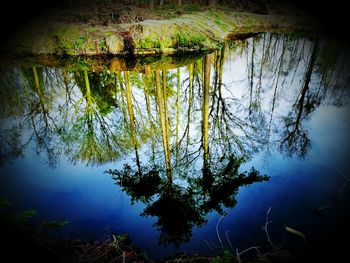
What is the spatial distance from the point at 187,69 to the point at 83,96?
4.77m

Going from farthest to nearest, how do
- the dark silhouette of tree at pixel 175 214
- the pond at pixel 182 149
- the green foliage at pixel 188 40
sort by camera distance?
the green foliage at pixel 188 40 < the pond at pixel 182 149 < the dark silhouette of tree at pixel 175 214

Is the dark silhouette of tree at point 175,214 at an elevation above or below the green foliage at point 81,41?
below

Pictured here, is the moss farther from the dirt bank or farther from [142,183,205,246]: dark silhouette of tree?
[142,183,205,246]: dark silhouette of tree

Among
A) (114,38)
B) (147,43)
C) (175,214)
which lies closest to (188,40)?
(147,43)

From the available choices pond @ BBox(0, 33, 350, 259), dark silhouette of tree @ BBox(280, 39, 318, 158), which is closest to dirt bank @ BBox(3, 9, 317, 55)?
pond @ BBox(0, 33, 350, 259)

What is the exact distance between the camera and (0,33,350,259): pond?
381cm

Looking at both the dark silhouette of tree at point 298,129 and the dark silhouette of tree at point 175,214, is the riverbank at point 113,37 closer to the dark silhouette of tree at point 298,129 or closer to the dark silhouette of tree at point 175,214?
the dark silhouette of tree at point 298,129

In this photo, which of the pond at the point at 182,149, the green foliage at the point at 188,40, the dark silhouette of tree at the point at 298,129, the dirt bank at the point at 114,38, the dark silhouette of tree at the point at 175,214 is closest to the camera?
the dark silhouette of tree at the point at 175,214

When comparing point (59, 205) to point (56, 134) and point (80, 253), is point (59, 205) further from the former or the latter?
point (56, 134)

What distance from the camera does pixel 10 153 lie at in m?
5.91

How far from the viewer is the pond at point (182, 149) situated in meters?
3.81

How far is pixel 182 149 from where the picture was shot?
6.66 meters

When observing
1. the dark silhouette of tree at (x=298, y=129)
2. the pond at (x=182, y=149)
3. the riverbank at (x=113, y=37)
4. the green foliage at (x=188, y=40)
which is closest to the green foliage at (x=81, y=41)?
the riverbank at (x=113, y=37)

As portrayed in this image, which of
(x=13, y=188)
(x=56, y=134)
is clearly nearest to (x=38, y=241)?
(x=13, y=188)
